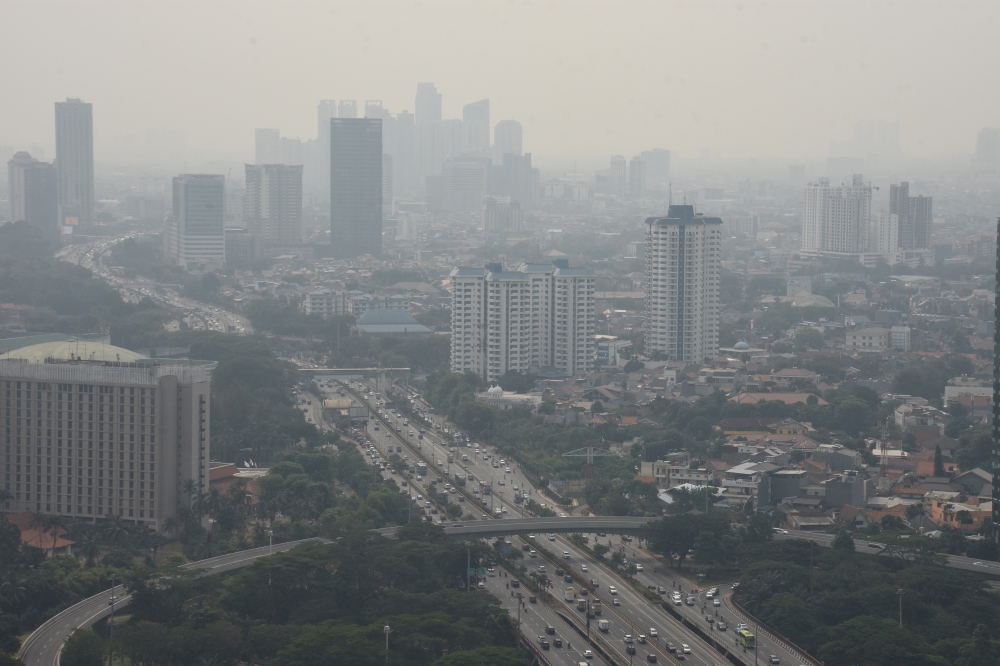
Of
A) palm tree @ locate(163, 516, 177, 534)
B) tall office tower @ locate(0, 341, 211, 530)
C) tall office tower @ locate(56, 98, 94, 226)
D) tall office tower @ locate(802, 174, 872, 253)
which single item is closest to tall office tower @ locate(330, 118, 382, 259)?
tall office tower @ locate(56, 98, 94, 226)

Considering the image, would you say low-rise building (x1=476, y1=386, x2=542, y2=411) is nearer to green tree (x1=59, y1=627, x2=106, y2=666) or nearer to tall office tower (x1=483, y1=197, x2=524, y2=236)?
green tree (x1=59, y1=627, x2=106, y2=666)

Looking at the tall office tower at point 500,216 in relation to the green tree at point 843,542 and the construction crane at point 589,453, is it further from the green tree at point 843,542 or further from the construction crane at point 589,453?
the green tree at point 843,542

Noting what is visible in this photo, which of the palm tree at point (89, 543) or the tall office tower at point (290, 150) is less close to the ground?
the tall office tower at point (290, 150)

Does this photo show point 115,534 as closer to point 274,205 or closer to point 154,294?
point 154,294

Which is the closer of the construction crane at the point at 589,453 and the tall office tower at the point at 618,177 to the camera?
the construction crane at the point at 589,453

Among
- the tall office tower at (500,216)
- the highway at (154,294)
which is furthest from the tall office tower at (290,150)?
the highway at (154,294)

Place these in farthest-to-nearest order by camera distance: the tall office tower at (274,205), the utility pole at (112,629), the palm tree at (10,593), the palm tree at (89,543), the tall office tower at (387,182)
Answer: the tall office tower at (387,182), the tall office tower at (274,205), the palm tree at (89,543), the palm tree at (10,593), the utility pole at (112,629)

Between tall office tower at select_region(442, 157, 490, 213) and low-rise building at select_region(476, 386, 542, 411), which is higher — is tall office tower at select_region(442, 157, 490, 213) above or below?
above
